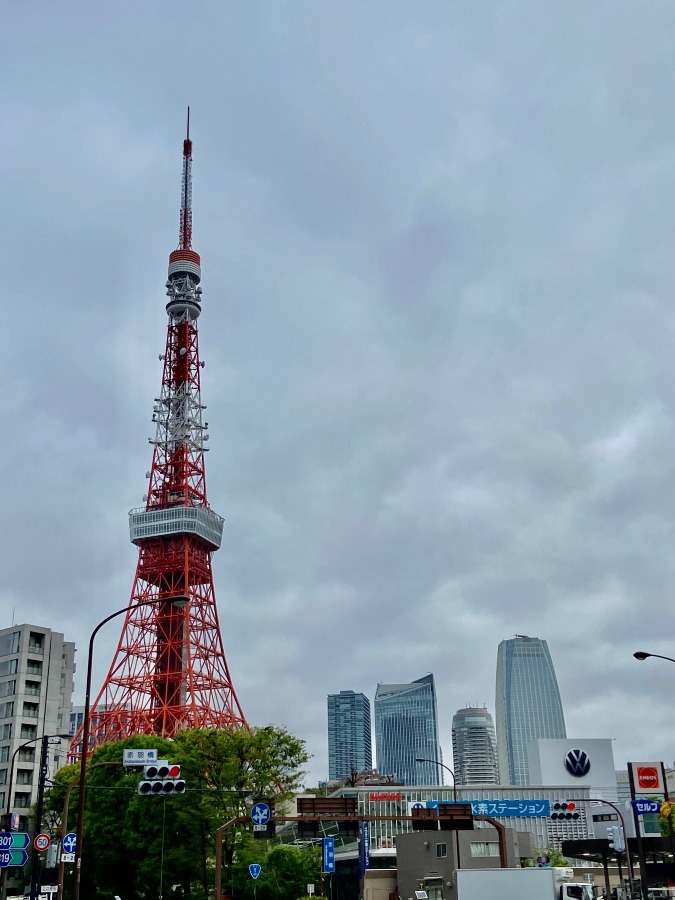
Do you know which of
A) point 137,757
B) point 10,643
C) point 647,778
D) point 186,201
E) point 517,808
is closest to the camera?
point 137,757

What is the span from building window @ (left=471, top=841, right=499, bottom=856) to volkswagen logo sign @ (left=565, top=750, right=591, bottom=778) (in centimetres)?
3116

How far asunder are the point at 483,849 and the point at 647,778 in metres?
17.5

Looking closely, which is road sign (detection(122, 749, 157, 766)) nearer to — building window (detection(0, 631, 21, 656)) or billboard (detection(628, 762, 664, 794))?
billboard (detection(628, 762, 664, 794))

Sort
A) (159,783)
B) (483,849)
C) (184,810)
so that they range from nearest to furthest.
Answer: (159,783) → (184,810) → (483,849)

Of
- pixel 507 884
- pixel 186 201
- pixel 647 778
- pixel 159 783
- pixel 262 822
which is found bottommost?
pixel 507 884

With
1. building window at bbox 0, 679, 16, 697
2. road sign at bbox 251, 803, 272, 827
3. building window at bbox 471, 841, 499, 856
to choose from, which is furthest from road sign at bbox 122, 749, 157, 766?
building window at bbox 0, 679, 16, 697

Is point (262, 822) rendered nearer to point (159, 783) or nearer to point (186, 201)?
point (159, 783)

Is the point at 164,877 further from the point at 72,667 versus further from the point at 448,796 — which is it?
the point at 448,796

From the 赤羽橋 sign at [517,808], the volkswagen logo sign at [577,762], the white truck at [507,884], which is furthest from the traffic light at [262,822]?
the volkswagen logo sign at [577,762]

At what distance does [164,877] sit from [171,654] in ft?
166

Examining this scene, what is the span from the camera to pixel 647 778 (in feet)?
178

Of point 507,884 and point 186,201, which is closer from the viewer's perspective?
point 507,884

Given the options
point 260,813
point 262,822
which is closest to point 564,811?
point 262,822

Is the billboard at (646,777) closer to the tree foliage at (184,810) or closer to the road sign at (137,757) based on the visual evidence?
the tree foliage at (184,810)
